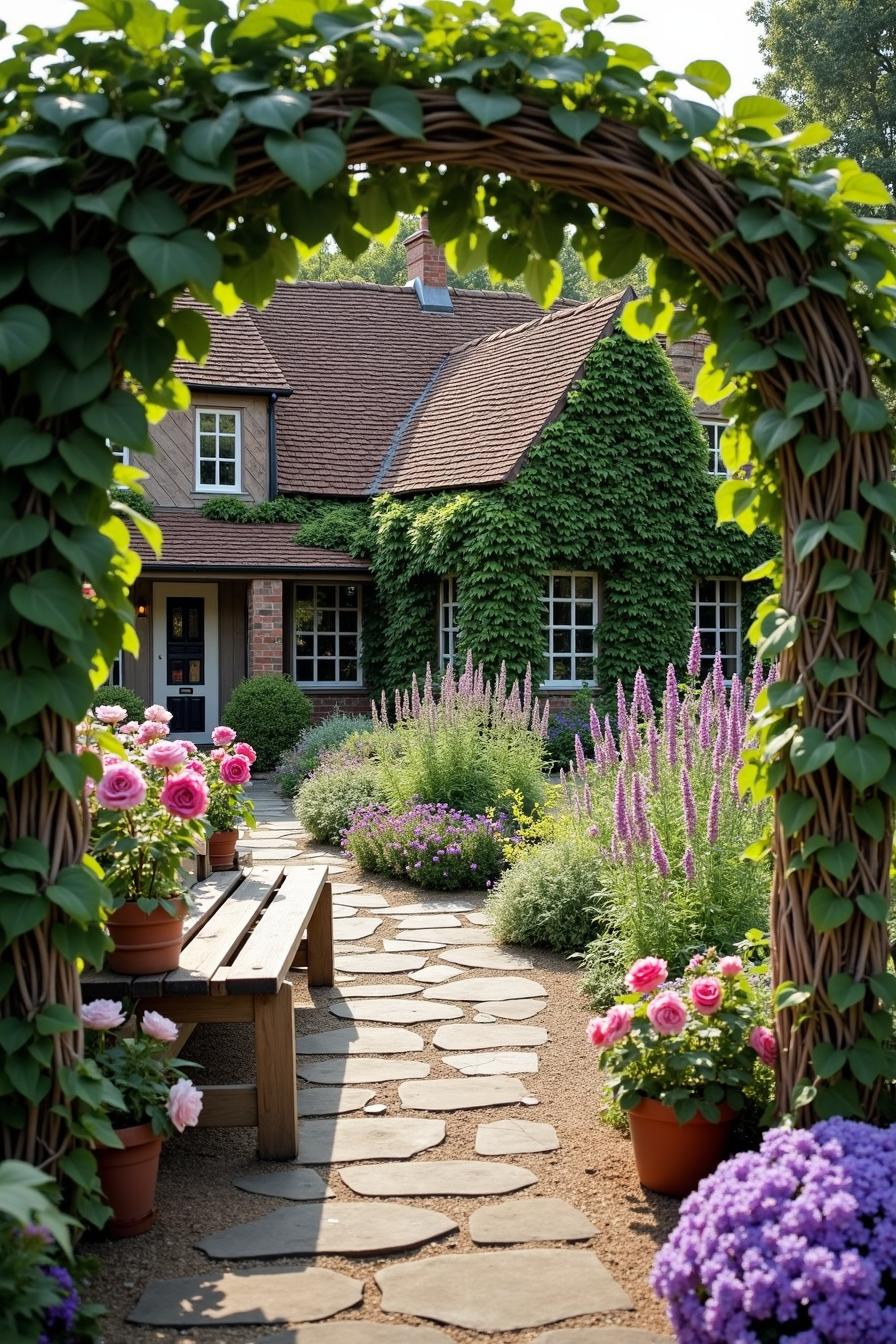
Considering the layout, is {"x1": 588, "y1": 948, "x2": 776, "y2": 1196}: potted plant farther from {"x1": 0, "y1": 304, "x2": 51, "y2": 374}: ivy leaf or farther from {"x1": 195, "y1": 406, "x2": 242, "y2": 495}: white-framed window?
{"x1": 195, "y1": 406, "x2": 242, "y2": 495}: white-framed window

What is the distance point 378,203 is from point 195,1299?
2.64m

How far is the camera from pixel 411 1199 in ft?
12.3

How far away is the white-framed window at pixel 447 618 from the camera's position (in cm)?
1666

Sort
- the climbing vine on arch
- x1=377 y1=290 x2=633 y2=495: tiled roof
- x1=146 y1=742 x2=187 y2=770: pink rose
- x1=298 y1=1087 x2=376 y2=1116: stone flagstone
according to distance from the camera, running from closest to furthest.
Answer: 1. the climbing vine on arch
2. x1=146 y1=742 x2=187 y2=770: pink rose
3. x1=298 y1=1087 x2=376 y2=1116: stone flagstone
4. x1=377 y1=290 x2=633 y2=495: tiled roof

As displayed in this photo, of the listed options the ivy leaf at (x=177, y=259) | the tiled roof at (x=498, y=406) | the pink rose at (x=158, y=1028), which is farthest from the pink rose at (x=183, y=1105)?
the tiled roof at (x=498, y=406)

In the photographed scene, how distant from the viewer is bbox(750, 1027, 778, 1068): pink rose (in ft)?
10.9

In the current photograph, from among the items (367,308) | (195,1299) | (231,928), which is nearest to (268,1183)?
(195,1299)

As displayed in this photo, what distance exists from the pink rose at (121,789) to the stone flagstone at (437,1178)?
4.33ft

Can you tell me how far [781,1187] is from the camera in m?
2.75

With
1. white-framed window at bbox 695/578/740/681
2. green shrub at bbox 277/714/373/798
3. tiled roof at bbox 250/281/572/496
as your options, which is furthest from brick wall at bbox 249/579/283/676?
white-framed window at bbox 695/578/740/681

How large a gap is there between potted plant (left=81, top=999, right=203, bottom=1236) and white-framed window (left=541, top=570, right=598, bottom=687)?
13.0m

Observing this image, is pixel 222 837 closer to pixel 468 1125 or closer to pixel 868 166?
pixel 468 1125

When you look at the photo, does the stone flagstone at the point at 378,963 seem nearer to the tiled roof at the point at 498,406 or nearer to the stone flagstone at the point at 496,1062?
the stone flagstone at the point at 496,1062

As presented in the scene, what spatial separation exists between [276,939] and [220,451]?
1447 centimetres
